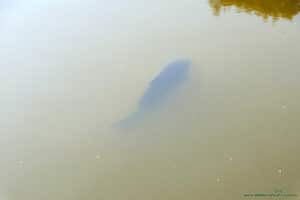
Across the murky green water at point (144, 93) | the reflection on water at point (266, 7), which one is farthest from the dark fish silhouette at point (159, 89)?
the reflection on water at point (266, 7)

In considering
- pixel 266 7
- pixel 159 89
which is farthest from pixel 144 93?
pixel 266 7

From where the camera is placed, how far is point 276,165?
280cm

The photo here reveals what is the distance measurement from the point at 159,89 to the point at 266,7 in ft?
6.52

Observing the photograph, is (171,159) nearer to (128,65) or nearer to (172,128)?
(172,128)

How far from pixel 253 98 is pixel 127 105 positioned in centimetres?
124

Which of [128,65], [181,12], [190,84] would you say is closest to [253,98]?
[190,84]

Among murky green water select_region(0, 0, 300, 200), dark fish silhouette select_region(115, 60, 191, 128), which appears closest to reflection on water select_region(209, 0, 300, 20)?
murky green water select_region(0, 0, 300, 200)

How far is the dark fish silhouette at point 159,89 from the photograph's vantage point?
11.1ft

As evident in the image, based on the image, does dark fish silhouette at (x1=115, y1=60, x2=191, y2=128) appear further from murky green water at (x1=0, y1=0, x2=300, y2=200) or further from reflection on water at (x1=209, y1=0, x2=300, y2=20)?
reflection on water at (x1=209, y1=0, x2=300, y2=20)

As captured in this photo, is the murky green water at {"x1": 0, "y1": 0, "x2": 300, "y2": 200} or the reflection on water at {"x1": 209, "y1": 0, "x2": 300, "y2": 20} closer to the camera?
the murky green water at {"x1": 0, "y1": 0, "x2": 300, "y2": 200}

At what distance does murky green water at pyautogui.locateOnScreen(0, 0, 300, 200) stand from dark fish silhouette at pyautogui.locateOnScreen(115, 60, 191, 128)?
0.21 feet

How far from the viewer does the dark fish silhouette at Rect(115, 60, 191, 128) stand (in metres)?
3.39

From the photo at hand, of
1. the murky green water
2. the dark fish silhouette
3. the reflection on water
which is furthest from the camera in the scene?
the reflection on water

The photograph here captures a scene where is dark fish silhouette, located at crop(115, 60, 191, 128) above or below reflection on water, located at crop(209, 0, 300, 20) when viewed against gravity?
below
